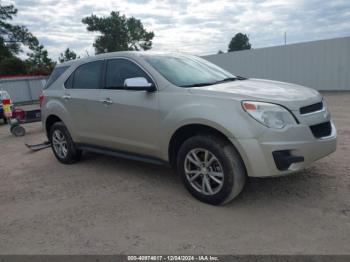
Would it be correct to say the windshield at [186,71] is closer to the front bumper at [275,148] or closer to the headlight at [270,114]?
Result: the headlight at [270,114]

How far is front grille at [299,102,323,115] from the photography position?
332 cm

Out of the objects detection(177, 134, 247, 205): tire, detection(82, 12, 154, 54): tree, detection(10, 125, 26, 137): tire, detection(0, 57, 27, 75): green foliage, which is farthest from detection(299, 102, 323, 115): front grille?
detection(82, 12, 154, 54): tree

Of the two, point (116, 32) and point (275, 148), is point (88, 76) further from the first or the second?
point (116, 32)

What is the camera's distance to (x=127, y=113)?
4.24 metres

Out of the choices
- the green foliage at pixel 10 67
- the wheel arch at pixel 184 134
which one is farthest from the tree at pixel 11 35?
the wheel arch at pixel 184 134

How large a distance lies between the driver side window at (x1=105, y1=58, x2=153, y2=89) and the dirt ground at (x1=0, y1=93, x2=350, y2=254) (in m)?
1.39

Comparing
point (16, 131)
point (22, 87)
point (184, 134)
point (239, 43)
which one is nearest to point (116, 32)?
point (22, 87)

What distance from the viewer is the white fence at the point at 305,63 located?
14.5m

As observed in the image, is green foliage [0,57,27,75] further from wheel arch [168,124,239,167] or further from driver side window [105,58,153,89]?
wheel arch [168,124,239,167]

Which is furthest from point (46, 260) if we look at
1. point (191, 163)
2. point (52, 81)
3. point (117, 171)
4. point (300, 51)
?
point (300, 51)

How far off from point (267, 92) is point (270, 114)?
410mm

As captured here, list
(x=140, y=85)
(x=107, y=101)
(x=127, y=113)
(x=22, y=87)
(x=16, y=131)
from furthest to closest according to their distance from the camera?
1. (x=22, y=87)
2. (x=16, y=131)
3. (x=107, y=101)
4. (x=127, y=113)
5. (x=140, y=85)

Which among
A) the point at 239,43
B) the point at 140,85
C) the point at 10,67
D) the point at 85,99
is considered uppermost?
the point at 239,43

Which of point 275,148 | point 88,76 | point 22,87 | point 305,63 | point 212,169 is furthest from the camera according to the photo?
point 22,87
